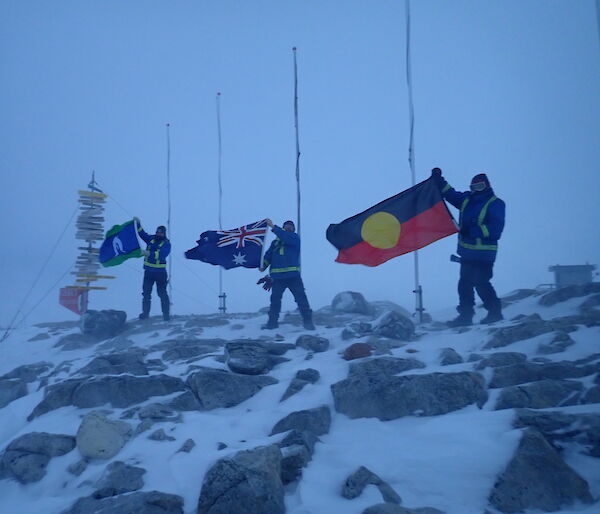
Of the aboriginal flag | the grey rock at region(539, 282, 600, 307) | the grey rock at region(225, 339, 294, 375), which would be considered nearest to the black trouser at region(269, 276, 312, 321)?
the aboriginal flag

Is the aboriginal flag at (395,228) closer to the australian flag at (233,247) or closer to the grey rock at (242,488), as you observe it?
the australian flag at (233,247)

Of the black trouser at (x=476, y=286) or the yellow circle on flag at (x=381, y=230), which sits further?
the yellow circle on flag at (x=381, y=230)

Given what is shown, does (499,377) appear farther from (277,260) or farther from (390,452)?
(277,260)

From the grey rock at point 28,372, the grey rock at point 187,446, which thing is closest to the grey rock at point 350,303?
the grey rock at point 28,372

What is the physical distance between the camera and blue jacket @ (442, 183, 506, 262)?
7.82m

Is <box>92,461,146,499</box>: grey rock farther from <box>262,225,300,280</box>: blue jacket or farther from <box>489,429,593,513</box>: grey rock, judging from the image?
<box>262,225,300,280</box>: blue jacket

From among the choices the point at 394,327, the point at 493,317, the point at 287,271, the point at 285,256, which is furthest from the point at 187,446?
the point at 493,317

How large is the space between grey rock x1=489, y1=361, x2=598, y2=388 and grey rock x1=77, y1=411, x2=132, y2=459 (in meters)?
4.22

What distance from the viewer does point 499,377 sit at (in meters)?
5.32

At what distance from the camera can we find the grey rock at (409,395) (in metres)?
5.05

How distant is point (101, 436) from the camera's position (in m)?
5.28

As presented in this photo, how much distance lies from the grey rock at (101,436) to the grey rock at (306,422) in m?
1.75

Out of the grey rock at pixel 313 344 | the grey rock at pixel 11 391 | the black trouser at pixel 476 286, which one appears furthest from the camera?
the black trouser at pixel 476 286

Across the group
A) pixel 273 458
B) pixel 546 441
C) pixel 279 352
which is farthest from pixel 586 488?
pixel 279 352
